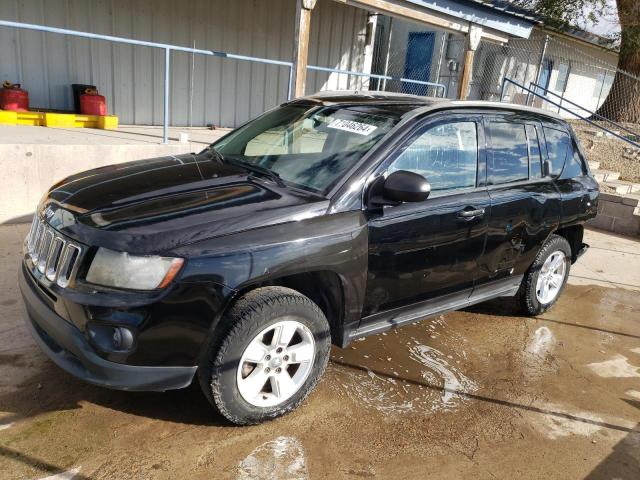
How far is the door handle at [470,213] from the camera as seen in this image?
3.61 meters

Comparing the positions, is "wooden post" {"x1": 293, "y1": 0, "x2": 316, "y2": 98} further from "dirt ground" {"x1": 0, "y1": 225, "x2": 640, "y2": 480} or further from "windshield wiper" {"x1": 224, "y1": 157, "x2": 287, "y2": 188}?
"dirt ground" {"x1": 0, "y1": 225, "x2": 640, "y2": 480}

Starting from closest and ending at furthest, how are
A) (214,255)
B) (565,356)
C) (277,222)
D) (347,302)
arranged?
(214,255)
(277,222)
(347,302)
(565,356)

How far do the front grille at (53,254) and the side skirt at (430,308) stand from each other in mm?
1609

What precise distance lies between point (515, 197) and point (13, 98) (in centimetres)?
659

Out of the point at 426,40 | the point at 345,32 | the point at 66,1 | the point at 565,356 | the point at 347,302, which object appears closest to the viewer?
the point at 347,302

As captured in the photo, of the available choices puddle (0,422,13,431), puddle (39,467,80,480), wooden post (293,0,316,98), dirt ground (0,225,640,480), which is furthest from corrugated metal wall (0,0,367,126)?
puddle (39,467,80,480)

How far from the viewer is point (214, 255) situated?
259 centimetres

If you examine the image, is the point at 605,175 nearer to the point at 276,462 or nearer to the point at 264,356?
the point at 264,356

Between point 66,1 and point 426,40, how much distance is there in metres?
9.54

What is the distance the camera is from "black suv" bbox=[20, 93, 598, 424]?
2.53 metres

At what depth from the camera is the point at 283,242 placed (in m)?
2.78

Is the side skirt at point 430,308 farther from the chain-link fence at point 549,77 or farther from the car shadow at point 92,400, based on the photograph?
the chain-link fence at point 549,77

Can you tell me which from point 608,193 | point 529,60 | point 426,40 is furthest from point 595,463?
point 529,60

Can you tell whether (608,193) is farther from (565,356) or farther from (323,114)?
(323,114)
